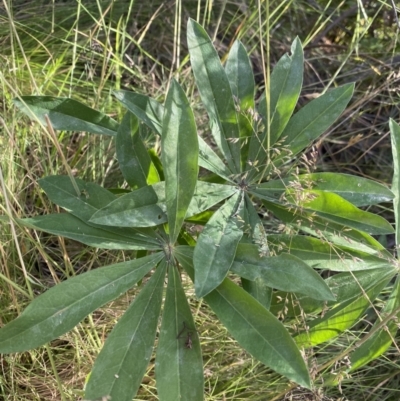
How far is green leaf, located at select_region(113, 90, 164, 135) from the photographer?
1130mm

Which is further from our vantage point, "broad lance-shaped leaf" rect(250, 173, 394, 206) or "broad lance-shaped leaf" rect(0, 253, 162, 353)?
"broad lance-shaped leaf" rect(250, 173, 394, 206)

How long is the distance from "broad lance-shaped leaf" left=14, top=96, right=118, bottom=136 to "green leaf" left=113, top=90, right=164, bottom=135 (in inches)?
4.1

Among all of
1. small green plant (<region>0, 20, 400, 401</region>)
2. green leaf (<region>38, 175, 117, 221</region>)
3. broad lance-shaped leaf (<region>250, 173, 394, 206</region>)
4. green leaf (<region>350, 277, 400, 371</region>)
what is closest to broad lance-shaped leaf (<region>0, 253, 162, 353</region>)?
small green plant (<region>0, 20, 400, 401</region>)

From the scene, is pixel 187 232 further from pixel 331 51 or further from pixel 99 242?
pixel 331 51

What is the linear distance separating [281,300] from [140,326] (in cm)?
36

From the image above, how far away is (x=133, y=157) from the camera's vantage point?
1172 millimetres

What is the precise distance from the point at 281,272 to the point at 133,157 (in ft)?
1.36

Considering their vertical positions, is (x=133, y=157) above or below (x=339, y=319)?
above

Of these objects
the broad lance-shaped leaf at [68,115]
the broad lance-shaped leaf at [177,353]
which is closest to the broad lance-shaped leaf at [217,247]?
the broad lance-shaped leaf at [177,353]

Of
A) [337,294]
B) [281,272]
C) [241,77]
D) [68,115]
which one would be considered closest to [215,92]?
[241,77]

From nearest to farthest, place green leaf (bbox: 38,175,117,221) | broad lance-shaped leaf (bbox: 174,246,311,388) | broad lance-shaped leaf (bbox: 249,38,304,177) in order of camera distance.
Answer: broad lance-shaped leaf (bbox: 174,246,311,388) → green leaf (bbox: 38,175,117,221) → broad lance-shaped leaf (bbox: 249,38,304,177)

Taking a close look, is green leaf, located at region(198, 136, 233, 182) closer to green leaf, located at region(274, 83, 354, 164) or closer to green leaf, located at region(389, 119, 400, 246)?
green leaf, located at region(274, 83, 354, 164)

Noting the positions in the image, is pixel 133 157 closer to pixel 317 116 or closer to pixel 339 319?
pixel 317 116

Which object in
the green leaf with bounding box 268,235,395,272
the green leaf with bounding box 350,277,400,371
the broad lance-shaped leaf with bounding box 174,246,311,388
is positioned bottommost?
the green leaf with bounding box 350,277,400,371
